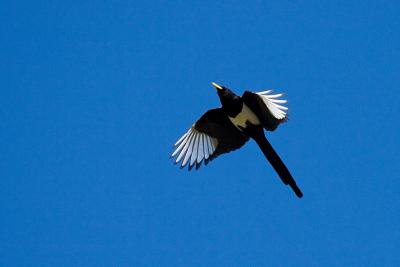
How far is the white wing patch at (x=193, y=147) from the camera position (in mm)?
10410

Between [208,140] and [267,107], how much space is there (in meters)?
1.21

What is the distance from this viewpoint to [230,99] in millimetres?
9891

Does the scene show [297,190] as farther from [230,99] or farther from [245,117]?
[230,99]

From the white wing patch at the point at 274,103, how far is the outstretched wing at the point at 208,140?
839mm

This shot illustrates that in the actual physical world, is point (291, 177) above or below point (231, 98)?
below

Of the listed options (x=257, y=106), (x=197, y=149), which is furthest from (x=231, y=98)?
(x=197, y=149)

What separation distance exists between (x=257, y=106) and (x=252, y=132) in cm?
42

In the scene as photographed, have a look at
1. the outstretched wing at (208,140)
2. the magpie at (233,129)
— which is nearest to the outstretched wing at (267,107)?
the magpie at (233,129)

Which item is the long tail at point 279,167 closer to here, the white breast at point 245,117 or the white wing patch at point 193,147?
the white breast at point 245,117

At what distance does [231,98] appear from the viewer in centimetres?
988

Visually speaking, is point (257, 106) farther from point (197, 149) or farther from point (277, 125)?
point (197, 149)

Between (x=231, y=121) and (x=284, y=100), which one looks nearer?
(x=284, y=100)

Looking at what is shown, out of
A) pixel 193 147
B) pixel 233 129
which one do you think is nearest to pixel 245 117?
pixel 233 129

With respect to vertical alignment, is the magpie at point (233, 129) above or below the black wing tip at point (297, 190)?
above
